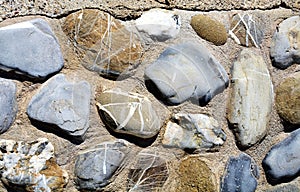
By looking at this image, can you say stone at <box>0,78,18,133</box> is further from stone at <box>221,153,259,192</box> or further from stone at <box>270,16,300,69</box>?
stone at <box>270,16,300,69</box>

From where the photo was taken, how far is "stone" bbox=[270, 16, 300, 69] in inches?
50.6

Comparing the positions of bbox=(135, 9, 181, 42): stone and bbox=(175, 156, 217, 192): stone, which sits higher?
bbox=(135, 9, 181, 42): stone

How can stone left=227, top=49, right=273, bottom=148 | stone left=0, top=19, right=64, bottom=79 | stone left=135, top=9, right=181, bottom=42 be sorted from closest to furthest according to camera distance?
stone left=0, top=19, right=64, bottom=79 < stone left=135, top=9, right=181, bottom=42 < stone left=227, top=49, right=273, bottom=148

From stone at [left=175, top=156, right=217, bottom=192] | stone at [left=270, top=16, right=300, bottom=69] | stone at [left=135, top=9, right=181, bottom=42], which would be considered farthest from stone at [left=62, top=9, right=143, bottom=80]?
stone at [left=270, top=16, right=300, bottom=69]

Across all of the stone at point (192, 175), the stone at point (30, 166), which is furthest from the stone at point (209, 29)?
the stone at point (30, 166)

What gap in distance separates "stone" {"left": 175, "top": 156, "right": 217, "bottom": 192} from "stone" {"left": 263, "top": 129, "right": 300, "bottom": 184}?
7.3 inches

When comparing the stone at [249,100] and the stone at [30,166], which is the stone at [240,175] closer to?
the stone at [249,100]

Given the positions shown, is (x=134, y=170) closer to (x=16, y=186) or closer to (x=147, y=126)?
(x=147, y=126)

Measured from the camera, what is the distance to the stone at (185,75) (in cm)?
111

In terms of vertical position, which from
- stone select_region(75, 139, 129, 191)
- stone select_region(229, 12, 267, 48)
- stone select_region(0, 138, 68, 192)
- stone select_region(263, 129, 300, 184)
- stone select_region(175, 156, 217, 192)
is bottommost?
stone select_region(263, 129, 300, 184)

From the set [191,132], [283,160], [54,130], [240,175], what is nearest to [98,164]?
[54,130]

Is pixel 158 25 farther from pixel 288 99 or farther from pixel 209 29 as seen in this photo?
pixel 288 99

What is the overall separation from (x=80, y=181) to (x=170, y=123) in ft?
0.74

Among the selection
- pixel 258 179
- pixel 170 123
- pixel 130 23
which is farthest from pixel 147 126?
pixel 258 179
